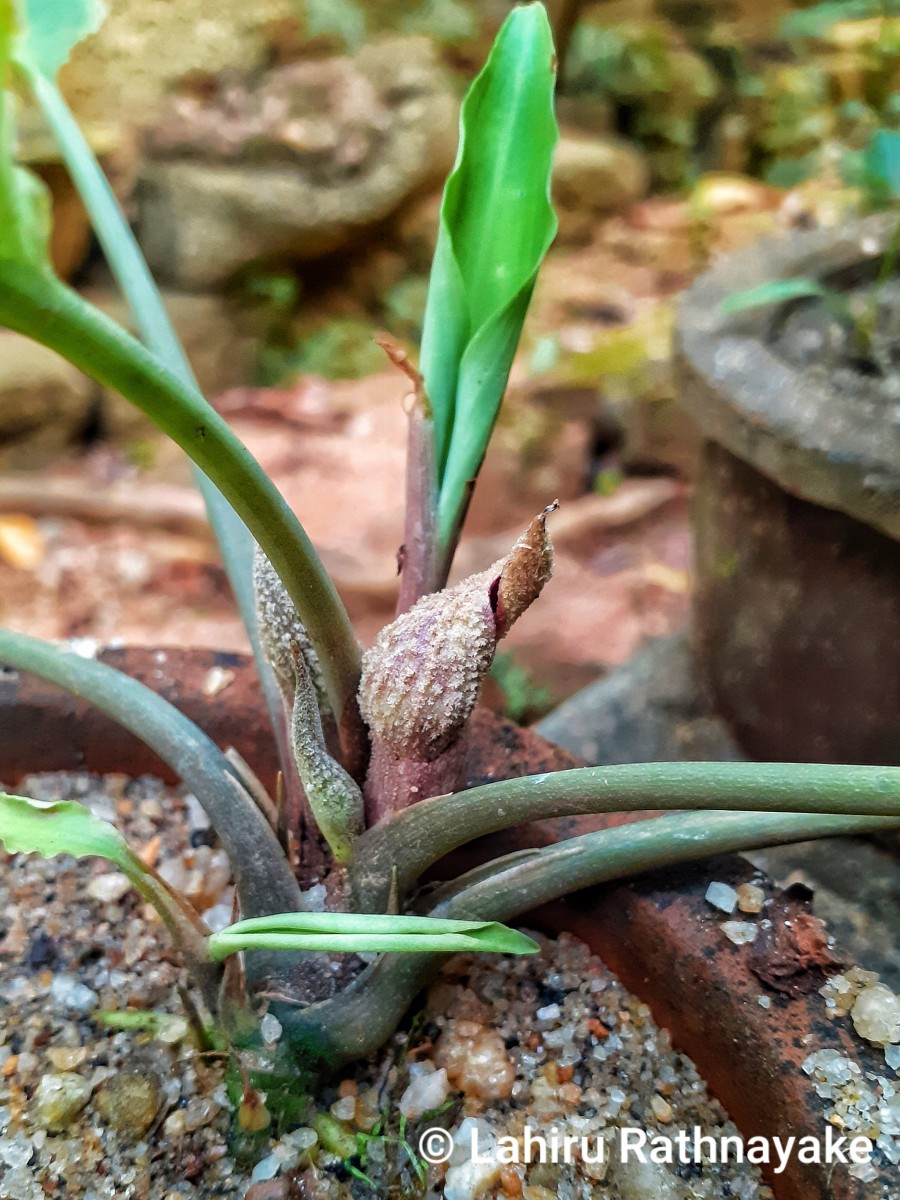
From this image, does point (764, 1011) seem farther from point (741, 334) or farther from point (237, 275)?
point (237, 275)

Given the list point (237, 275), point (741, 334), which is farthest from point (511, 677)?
point (237, 275)

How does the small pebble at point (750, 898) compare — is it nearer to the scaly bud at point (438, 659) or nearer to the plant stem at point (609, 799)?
the plant stem at point (609, 799)

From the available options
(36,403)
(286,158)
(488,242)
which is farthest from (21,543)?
(488,242)

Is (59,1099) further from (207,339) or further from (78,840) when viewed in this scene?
(207,339)

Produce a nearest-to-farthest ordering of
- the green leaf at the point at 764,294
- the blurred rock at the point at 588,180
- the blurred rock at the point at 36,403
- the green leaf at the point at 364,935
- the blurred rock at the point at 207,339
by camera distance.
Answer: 1. the green leaf at the point at 364,935
2. the green leaf at the point at 764,294
3. the blurred rock at the point at 36,403
4. the blurred rock at the point at 207,339
5. the blurred rock at the point at 588,180

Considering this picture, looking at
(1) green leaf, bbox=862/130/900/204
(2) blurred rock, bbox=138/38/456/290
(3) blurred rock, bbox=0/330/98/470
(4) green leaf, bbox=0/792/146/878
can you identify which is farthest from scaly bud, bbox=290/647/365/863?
(2) blurred rock, bbox=138/38/456/290

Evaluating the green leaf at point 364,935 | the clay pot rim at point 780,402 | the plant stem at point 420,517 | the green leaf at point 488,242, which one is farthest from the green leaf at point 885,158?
the green leaf at point 364,935
